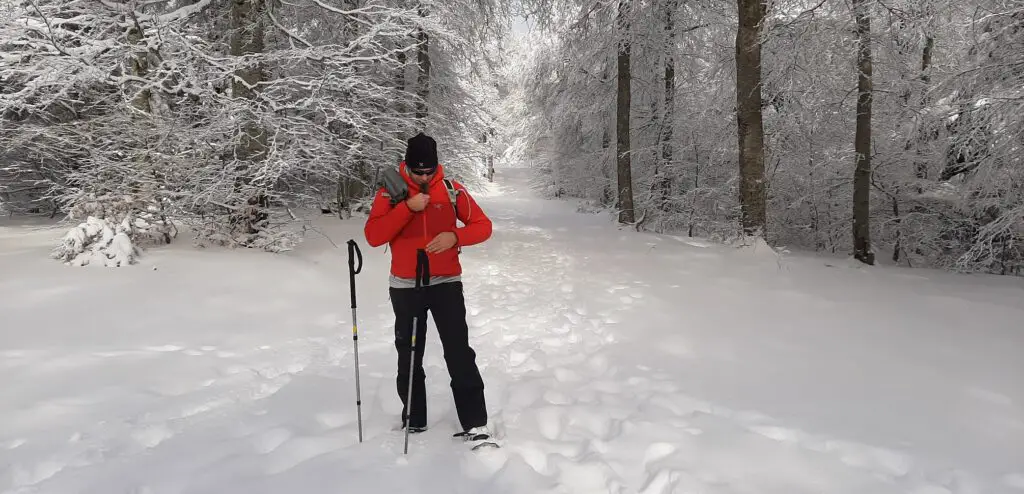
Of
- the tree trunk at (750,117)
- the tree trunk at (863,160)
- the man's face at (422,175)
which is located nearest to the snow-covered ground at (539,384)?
the tree trunk at (750,117)

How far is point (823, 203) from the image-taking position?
12.4 metres

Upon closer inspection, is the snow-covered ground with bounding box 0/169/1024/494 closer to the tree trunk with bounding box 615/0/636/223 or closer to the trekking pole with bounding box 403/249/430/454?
the trekking pole with bounding box 403/249/430/454

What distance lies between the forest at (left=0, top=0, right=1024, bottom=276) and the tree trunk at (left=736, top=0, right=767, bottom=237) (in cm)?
3

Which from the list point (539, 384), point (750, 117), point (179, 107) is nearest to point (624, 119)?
point (750, 117)

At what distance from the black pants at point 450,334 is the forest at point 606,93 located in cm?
518

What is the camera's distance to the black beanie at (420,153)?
10.3 ft

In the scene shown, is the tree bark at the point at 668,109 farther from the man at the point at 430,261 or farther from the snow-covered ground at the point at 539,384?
the man at the point at 430,261

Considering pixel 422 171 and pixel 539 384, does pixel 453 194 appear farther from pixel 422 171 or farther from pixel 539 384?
pixel 539 384

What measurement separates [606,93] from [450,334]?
13634 millimetres

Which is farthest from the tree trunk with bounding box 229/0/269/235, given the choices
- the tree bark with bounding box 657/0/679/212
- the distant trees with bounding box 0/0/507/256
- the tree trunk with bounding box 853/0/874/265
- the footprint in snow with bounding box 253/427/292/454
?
the tree trunk with bounding box 853/0/874/265

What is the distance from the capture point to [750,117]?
325 inches

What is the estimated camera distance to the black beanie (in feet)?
10.3

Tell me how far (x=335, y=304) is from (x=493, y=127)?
1235 centimetres

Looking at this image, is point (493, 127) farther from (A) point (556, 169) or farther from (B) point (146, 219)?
(B) point (146, 219)
